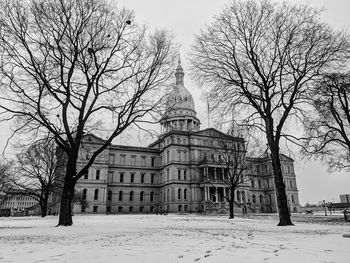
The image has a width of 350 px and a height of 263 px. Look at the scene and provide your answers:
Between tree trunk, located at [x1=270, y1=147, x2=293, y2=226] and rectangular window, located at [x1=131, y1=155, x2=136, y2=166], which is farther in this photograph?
rectangular window, located at [x1=131, y1=155, x2=136, y2=166]

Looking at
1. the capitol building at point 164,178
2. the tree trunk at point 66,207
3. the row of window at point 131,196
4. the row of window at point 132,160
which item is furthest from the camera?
the row of window at point 132,160

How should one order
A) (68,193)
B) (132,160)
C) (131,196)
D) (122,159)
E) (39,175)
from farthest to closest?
(132,160) → (122,159) → (131,196) → (39,175) → (68,193)

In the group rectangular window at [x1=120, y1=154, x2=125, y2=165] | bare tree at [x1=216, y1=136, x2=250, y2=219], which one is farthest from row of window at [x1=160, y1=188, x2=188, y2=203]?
bare tree at [x1=216, y1=136, x2=250, y2=219]

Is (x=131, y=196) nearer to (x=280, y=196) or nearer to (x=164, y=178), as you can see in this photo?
(x=164, y=178)

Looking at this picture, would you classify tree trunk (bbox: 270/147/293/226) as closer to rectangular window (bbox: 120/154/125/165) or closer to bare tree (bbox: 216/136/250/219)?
bare tree (bbox: 216/136/250/219)

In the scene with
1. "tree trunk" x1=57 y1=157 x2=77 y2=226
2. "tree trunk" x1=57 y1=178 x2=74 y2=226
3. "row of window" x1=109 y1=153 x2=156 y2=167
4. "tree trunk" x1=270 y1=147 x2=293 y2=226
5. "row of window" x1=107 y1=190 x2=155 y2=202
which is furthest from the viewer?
"row of window" x1=109 y1=153 x2=156 y2=167

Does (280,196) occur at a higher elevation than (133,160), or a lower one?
lower

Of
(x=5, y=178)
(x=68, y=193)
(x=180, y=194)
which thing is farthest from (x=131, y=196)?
(x=68, y=193)

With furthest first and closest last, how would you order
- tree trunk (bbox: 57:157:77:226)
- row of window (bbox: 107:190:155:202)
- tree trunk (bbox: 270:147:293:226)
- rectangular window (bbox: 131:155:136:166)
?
rectangular window (bbox: 131:155:136:166) → row of window (bbox: 107:190:155:202) → tree trunk (bbox: 270:147:293:226) → tree trunk (bbox: 57:157:77:226)

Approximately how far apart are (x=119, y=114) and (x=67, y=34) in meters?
5.62

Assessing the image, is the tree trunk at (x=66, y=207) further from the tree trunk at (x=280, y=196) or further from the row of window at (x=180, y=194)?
the row of window at (x=180, y=194)

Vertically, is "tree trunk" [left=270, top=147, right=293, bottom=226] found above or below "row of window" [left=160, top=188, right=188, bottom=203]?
below

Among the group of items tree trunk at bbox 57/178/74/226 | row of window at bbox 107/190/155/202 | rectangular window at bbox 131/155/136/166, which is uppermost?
rectangular window at bbox 131/155/136/166

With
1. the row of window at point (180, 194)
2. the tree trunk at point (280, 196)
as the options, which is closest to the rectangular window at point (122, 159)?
the row of window at point (180, 194)
